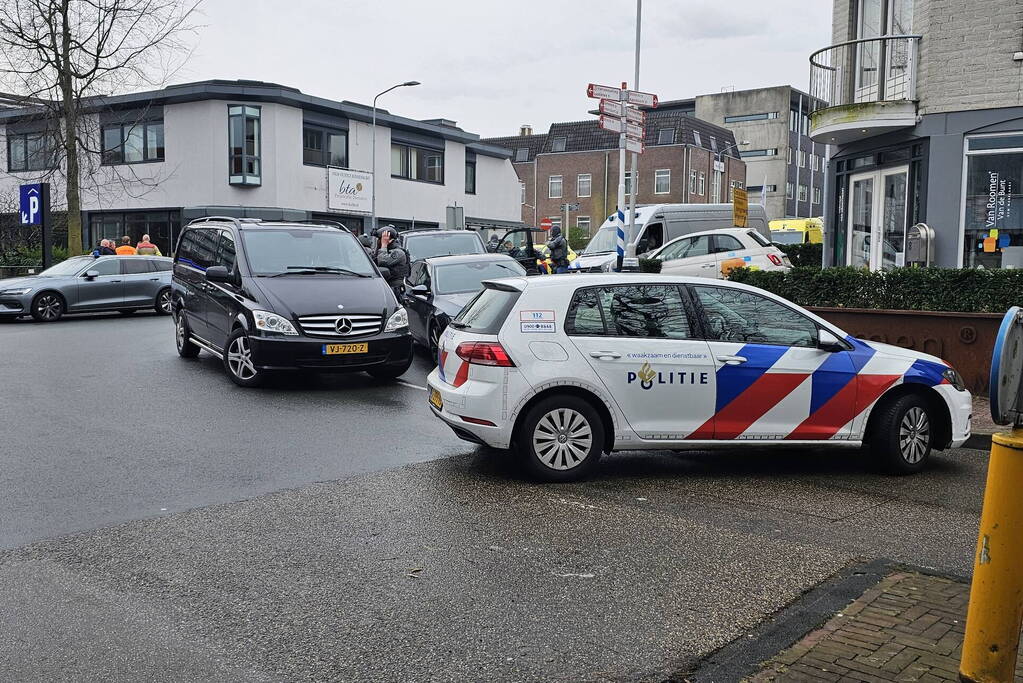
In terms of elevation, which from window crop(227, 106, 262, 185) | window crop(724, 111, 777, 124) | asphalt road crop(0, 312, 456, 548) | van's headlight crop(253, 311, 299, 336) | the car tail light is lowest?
asphalt road crop(0, 312, 456, 548)

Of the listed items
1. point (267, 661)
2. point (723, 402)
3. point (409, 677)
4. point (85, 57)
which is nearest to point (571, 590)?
point (409, 677)

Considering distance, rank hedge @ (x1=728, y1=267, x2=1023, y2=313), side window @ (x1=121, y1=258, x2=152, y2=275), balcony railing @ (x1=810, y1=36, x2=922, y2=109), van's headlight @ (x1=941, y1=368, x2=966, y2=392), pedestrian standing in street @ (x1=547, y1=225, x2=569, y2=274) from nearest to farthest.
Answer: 1. van's headlight @ (x1=941, y1=368, x2=966, y2=392)
2. hedge @ (x1=728, y1=267, x2=1023, y2=313)
3. balcony railing @ (x1=810, y1=36, x2=922, y2=109)
4. pedestrian standing in street @ (x1=547, y1=225, x2=569, y2=274)
5. side window @ (x1=121, y1=258, x2=152, y2=275)

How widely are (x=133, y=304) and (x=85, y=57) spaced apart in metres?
12.5

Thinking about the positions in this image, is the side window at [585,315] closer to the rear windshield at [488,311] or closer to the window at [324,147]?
the rear windshield at [488,311]

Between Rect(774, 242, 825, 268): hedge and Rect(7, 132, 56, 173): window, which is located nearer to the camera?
Rect(774, 242, 825, 268): hedge

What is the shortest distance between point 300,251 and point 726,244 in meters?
10.9

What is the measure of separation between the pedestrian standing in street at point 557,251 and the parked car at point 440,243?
9.01 ft

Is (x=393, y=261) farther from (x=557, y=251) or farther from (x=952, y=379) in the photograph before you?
(x=952, y=379)

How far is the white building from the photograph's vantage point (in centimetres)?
3838

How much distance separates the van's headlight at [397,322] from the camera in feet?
38.3

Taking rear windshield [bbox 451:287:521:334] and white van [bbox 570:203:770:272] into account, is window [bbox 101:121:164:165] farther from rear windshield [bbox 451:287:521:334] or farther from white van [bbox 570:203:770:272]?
rear windshield [bbox 451:287:521:334]

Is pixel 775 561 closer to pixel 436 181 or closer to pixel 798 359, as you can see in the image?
pixel 798 359

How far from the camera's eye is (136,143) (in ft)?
133

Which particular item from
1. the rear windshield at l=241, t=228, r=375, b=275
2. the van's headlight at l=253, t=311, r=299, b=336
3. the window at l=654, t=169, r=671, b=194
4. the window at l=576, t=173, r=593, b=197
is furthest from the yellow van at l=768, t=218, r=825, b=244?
the window at l=576, t=173, r=593, b=197
